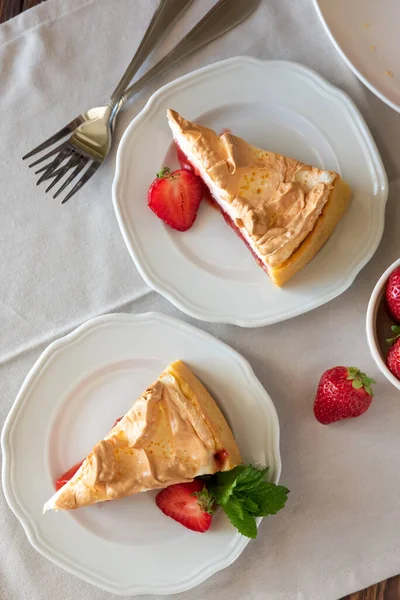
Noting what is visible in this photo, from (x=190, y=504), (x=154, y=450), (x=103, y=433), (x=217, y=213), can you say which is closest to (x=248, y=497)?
(x=190, y=504)

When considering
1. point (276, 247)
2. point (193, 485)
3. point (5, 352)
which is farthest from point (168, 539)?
point (276, 247)

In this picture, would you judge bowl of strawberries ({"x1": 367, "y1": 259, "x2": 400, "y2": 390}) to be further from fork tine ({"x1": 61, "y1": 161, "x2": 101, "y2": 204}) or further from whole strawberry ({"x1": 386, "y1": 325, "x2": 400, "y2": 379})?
fork tine ({"x1": 61, "y1": 161, "x2": 101, "y2": 204})

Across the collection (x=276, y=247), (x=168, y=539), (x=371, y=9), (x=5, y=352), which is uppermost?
(x=371, y=9)

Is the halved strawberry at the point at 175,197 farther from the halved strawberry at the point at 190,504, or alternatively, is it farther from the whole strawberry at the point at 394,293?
the halved strawberry at the point at 190,504

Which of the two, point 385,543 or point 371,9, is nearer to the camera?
point 371,9

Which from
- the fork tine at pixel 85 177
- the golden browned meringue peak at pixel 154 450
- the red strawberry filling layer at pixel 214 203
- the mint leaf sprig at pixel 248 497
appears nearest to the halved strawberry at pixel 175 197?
the red strawberry filling layer at pixel 214 203

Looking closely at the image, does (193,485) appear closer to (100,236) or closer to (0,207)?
(100,236)

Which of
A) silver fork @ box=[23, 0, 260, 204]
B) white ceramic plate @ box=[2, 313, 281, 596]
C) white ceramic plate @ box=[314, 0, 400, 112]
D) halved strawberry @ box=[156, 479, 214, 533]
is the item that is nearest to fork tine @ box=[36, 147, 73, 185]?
silver fork @ box=[23, 0, 260, 204]
